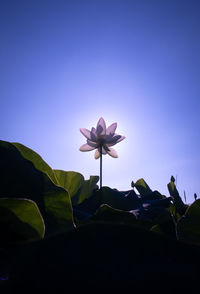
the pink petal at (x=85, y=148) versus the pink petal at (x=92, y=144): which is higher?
the pink petal at (x=92, y=144)

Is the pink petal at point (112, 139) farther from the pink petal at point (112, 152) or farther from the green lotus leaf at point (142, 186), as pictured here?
the green lotus leaf at point (142, 186)

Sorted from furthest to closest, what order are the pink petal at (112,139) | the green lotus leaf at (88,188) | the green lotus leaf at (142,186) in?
the pink petal at (112,139)
the green lotus leaf at (142,186)
the green lotus leaf at (88,188)

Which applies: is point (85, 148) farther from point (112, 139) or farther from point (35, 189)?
point (35, 189)

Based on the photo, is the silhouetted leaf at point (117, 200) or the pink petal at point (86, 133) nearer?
the silhouetted leaf at point (117, 200)

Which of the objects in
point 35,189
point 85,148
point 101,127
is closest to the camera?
point 35,189

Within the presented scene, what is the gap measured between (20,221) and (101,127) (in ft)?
4.87

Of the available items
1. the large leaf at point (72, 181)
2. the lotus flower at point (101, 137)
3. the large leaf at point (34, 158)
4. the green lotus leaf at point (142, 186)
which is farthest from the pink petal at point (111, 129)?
the large leaf at point (34, 158)

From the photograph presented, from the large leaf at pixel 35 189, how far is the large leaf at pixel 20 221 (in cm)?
13

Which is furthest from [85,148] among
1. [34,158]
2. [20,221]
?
[20,221]

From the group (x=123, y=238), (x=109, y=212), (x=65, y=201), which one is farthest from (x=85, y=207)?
(x=123, y=238)

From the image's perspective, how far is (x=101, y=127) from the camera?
1852 mm

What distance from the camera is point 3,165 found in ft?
1.90

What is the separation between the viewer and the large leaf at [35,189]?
21.1 inches

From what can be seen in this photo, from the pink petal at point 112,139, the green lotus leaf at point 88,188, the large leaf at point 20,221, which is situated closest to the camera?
the large leaf at point 20,221
